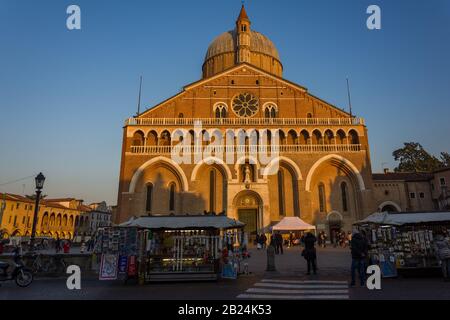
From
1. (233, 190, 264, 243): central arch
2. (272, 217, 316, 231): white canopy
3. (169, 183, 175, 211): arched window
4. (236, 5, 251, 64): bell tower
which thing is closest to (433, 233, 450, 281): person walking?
(272, 217, 316, 231): white canopy

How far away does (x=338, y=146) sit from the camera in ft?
93.6

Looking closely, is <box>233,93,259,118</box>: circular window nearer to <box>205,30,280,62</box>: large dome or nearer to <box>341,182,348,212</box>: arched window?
<box>341,182,348,212</box>: arched window

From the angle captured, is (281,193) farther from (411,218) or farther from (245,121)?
(411,218)

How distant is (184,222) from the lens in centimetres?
1116

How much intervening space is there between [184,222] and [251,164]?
57.0 feet

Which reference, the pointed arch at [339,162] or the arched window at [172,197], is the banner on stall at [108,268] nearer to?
the arched window at [172,197]

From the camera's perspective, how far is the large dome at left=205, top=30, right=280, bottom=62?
40.2 meters

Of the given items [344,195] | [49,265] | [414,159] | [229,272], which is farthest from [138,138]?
[414,159]

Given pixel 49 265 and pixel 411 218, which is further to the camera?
pixel 49 265

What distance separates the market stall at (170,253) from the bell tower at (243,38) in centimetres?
2919

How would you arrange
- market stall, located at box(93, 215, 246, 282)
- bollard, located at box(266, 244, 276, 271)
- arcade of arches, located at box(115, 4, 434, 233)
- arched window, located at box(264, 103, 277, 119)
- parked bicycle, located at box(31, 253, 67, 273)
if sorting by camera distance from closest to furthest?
1. market stall, located at box(93, 215, 246, 282)
2. bollard, located at box(266, 244, 276, 271)
3. parked bicycle, located at box(31, 253, 67, 273)
4. arcade of arches, located at box(115, 4, 434, 233)
5. arched window, located at box(264, 103, 277, 119)

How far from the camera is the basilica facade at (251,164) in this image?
2720 centimetres

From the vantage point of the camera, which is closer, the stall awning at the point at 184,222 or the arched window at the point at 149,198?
the stall awning at the point at 184,222

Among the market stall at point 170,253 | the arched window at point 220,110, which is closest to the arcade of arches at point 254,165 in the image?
the arched window at point 220,110
